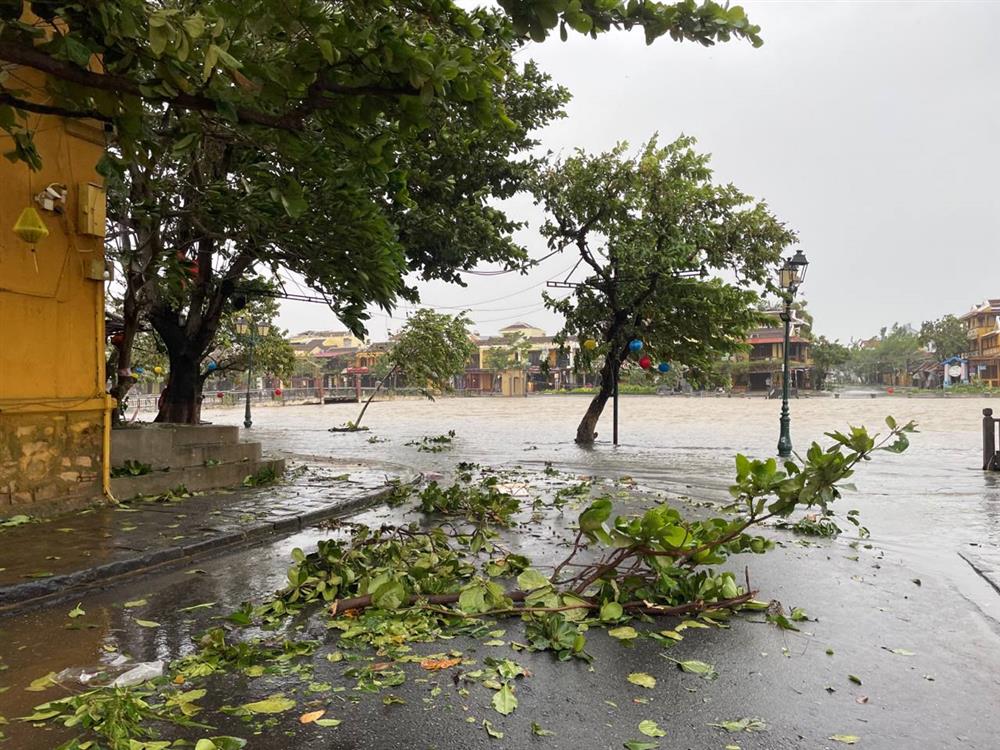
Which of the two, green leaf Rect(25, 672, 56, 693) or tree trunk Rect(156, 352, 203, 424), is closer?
green leaf Rect(25, 672, 56, 693)

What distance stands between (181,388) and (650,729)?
13200 mm

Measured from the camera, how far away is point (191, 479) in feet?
31.5

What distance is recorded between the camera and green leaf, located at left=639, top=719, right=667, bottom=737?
2977mm

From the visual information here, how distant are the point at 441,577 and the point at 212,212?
7093 mm

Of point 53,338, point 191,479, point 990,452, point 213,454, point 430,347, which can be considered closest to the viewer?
point 53,338

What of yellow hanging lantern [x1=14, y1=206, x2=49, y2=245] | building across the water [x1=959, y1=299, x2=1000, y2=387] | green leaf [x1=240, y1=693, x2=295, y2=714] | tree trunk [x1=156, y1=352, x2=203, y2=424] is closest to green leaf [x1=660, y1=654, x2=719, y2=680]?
green leaf [x1=240, y1=693, x2=295, y2=714]

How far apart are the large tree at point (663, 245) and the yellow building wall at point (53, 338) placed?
1297 cm

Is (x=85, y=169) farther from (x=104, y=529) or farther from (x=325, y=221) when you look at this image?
(x=104, y=529)

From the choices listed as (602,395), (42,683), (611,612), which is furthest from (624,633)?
(602,395)

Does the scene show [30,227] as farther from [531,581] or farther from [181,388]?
[181,388]

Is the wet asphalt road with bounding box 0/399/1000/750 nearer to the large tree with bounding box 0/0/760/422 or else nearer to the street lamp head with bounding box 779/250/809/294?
the large tree with bounding box 0/0/760/422

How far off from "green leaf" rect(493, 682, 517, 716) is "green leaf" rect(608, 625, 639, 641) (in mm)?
1007

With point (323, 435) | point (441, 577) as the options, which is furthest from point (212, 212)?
point (323, 435)

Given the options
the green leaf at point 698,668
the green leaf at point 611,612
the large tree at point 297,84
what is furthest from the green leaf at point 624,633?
the large tree at point 297,84
